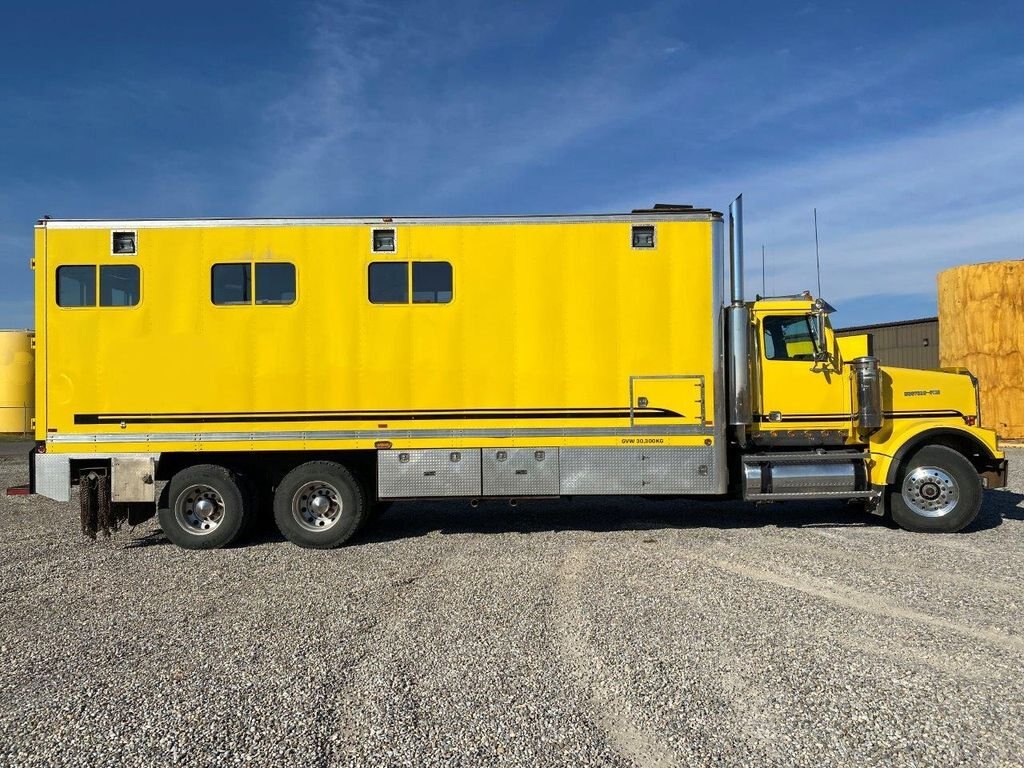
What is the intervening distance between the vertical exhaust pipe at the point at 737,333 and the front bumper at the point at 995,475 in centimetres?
302

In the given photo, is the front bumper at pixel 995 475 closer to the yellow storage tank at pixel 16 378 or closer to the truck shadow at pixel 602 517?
the truck shadow at pixel 602 517

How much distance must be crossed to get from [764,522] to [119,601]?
7.13 metres

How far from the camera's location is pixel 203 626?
5012mm

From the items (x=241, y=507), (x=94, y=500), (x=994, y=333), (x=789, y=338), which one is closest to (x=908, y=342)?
(x=994, y=333)

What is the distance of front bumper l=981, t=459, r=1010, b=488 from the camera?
7.84m

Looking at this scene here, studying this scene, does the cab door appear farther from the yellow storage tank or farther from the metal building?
the metal building

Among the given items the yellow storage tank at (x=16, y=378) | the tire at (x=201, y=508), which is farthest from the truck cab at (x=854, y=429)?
the yellow storage tank at (x=16, y=378)

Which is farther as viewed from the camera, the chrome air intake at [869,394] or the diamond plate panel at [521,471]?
the chrome air intake at [869,394]

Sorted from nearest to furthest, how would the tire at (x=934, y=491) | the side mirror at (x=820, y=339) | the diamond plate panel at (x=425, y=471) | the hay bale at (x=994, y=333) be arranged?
the diamond plate panel at (x=425, y=471) → the tire at (x=934, y=491) → the side mirror at (x=820, y=339) → the hay bale at (x=994, y=333)

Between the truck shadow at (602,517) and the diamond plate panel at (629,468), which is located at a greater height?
the diamond plate panel at (629,468)

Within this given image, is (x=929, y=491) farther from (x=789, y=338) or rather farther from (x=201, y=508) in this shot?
(x=201, y=508)

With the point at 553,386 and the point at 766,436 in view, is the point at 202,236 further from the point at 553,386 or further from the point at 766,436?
the point at 766,436

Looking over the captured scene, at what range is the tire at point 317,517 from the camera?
7461 millimetres

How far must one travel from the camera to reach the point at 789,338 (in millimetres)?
8031
